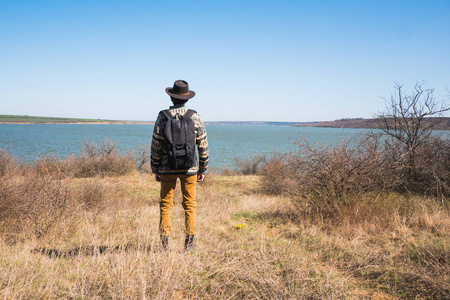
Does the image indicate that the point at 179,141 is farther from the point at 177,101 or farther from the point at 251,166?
the point at 251,166

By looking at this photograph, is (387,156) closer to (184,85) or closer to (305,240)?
(305,240)

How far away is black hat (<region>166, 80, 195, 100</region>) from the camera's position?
11.0 feet

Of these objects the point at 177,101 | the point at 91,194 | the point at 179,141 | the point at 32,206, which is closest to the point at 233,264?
the point at 179,141

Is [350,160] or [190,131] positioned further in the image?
[350,160]

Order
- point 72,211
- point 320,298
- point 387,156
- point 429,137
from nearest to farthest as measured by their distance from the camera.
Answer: point 320,298 < point 72,211 < point 387,156 < point 429,137

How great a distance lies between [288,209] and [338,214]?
1267 mm

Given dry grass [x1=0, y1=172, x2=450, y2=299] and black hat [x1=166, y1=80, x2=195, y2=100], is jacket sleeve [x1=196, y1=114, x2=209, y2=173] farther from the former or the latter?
dry grass [x1=0, y1=172, x2=450, y2=299]

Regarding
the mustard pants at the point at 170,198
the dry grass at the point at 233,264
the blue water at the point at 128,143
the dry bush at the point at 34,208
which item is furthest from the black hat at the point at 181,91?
the blue water at the point at 128,143

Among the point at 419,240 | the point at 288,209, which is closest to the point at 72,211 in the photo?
the point at 288,209

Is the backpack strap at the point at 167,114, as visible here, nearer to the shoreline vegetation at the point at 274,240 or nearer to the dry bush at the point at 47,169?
the shoreline vegetation at the point at 274,240

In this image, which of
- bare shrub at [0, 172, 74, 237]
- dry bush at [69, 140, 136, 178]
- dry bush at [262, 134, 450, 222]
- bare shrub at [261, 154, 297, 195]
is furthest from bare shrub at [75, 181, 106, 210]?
dry bush at [69, 140, 136, 178]

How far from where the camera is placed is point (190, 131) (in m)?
3.24

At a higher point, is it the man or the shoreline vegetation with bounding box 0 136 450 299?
the man

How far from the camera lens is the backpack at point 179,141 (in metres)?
3.15
